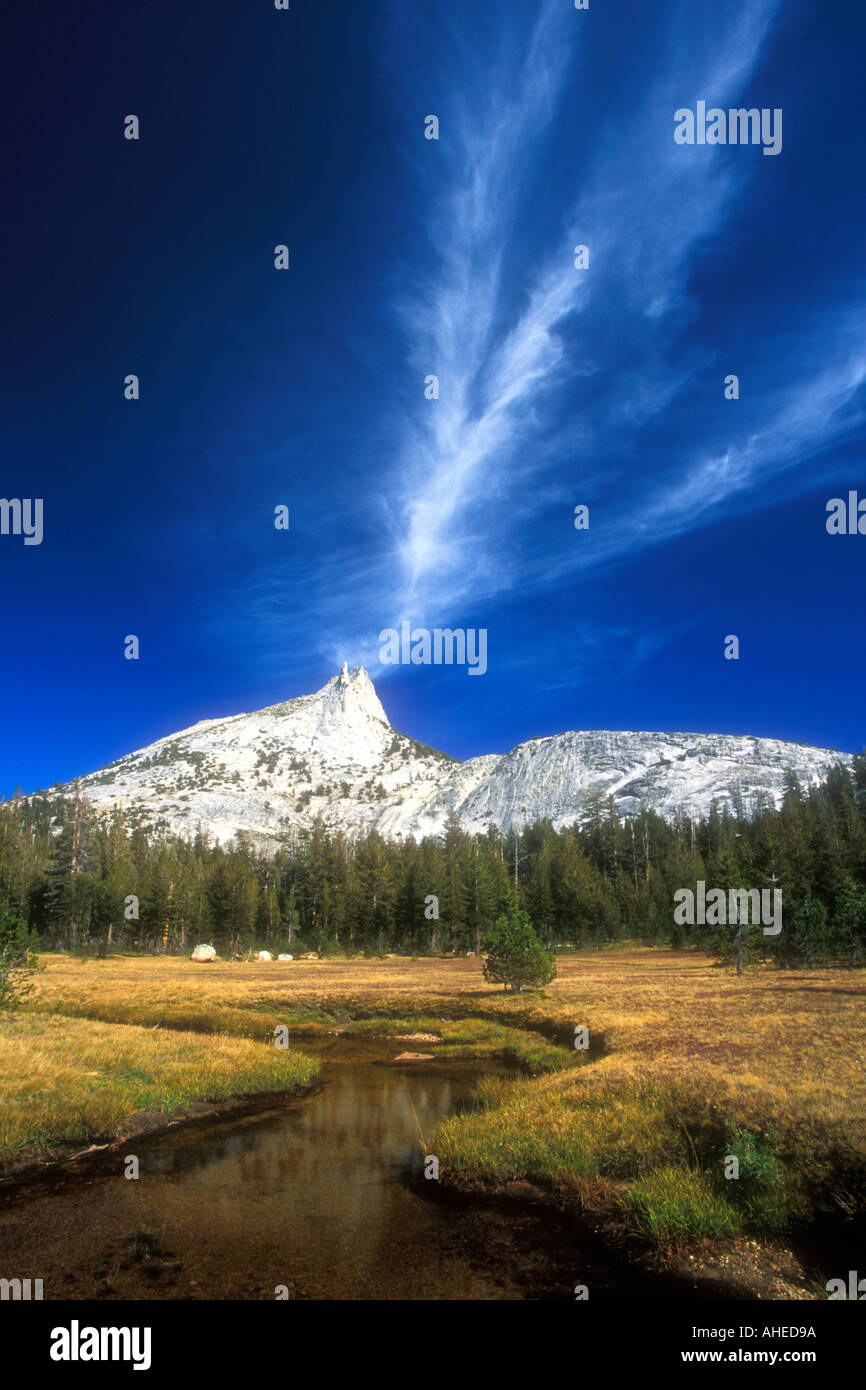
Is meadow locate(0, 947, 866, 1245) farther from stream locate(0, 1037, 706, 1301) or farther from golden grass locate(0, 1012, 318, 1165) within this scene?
stream locate(0, 1037, 706, 1301)

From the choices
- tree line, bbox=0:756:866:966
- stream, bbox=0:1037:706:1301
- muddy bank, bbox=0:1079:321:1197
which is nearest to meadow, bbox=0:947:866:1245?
muddy bank, bbox=0:1079:321:1197

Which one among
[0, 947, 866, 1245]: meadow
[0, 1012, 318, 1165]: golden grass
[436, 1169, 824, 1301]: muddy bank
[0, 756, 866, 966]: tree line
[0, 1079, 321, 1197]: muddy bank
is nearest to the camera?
[436, 1169, 824, 1301]: muddy bank

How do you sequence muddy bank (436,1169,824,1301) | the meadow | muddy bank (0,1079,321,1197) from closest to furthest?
muddy bank (436,1169,824,1301)
the meadow
muddy bank (0,1079,321,1197)

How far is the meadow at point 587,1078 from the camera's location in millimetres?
13320

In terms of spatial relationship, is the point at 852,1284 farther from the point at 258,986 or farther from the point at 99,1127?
the point at 258,986

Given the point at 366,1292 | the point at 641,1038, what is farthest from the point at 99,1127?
the point at 641,1038

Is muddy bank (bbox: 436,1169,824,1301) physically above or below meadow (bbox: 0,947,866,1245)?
above

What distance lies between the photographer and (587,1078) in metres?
22.2

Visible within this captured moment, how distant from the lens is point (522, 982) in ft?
155

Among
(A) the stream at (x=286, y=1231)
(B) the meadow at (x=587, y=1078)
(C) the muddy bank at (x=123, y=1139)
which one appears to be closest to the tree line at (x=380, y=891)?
(B) the meadow at (x=587, y=1078)

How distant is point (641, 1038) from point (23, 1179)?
939 inches

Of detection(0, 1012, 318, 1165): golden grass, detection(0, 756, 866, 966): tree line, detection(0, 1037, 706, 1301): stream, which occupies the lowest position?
detection(0, 756, 866, 966): tree line

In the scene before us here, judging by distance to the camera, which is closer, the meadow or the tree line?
the meadow

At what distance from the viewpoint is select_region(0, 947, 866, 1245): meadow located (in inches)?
524
